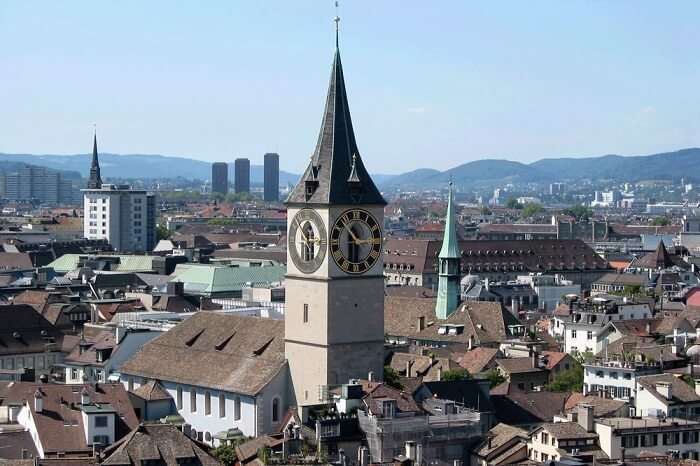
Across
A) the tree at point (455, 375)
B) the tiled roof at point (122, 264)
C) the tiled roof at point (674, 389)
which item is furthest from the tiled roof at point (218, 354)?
the tiled roof at point (122, 264)

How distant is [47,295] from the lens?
435 feet

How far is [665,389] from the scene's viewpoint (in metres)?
86.1

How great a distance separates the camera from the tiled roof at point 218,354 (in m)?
80.6

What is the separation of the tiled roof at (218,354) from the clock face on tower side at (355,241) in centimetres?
533

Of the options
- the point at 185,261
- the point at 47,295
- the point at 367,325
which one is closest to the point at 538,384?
the point at 367,325

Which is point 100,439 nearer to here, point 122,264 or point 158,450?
point 158,450

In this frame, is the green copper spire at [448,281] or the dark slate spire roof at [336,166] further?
the green copper spire at [448,281]

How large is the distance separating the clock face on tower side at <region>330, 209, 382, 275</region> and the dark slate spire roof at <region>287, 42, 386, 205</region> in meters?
0.76

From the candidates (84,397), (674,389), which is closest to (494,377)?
(674,389)

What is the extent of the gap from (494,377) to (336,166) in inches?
821

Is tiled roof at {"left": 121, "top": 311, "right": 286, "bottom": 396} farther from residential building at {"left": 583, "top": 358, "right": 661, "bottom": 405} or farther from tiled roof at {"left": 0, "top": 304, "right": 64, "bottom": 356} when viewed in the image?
residential building at {"left": 583, "top": 358, "right": 661, "bottom": 405}

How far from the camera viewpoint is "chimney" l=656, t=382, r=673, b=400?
8569cm

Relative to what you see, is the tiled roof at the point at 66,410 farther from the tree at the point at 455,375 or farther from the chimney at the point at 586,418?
the chimney at the point at 586,418

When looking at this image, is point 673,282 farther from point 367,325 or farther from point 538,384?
point 367,325
